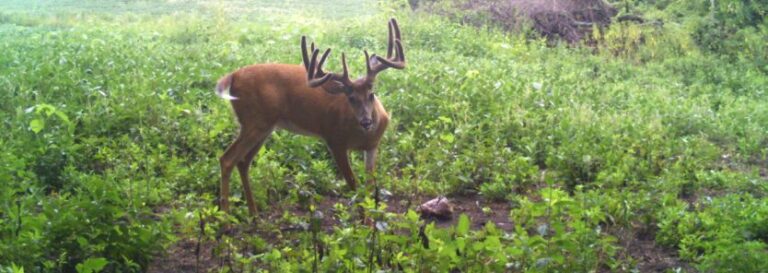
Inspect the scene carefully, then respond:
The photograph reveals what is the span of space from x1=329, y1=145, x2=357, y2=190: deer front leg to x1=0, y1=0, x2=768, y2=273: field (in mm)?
306

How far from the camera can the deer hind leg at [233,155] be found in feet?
20.8

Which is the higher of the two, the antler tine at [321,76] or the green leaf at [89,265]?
the antler tine at [321,76]

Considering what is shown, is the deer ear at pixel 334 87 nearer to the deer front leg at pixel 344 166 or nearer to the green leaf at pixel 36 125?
the deer front leg at pixel 344 166

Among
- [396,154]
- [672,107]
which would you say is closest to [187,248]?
[396,154]

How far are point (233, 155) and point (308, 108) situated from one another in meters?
0.65

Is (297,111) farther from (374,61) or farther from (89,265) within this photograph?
(89,265)

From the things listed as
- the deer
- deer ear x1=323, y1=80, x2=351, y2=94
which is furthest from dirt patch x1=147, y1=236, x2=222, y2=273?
deer ear x1=323, y1=80, x2=351, y2=94

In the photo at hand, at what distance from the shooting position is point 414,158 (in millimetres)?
7312

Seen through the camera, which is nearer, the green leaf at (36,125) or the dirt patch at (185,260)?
the dirt patch at (185,260)

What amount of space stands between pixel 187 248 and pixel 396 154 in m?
2.32

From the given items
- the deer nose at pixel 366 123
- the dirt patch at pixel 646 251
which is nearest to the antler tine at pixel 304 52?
the deer nose at pixel 366 123

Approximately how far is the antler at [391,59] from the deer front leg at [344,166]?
562 mm

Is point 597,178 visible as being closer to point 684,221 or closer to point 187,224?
point 684,221

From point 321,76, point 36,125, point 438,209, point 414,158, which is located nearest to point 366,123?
point 321,76
